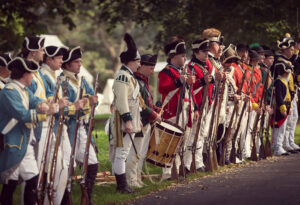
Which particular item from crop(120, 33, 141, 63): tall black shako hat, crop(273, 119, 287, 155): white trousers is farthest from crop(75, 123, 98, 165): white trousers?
crop(273, 119, 287, 155): white trousers

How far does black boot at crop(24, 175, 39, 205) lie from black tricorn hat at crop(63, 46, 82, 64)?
70.7 inches

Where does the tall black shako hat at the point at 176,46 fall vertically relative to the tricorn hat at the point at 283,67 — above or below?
above

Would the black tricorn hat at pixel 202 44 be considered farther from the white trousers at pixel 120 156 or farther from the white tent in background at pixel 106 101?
the white tent in background at pixel 106 101

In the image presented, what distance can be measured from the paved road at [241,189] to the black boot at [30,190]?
1.73 m

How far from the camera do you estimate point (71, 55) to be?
907 cm

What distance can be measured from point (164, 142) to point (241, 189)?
1.32 metres

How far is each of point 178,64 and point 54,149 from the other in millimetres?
4015

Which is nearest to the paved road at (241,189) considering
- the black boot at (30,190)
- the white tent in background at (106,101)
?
the black boot at (30,190)

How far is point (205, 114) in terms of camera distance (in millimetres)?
12648

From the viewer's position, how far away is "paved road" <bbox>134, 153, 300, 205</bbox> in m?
9.11

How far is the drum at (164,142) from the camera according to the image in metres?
10.6

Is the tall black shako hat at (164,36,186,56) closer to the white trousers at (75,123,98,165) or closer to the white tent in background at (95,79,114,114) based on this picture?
the white trousers at (75,123,98,165)

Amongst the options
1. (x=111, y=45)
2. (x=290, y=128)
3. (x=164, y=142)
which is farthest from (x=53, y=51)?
(x=111, y=45)

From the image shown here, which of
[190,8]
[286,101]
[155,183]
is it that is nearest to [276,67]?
[286,101]
